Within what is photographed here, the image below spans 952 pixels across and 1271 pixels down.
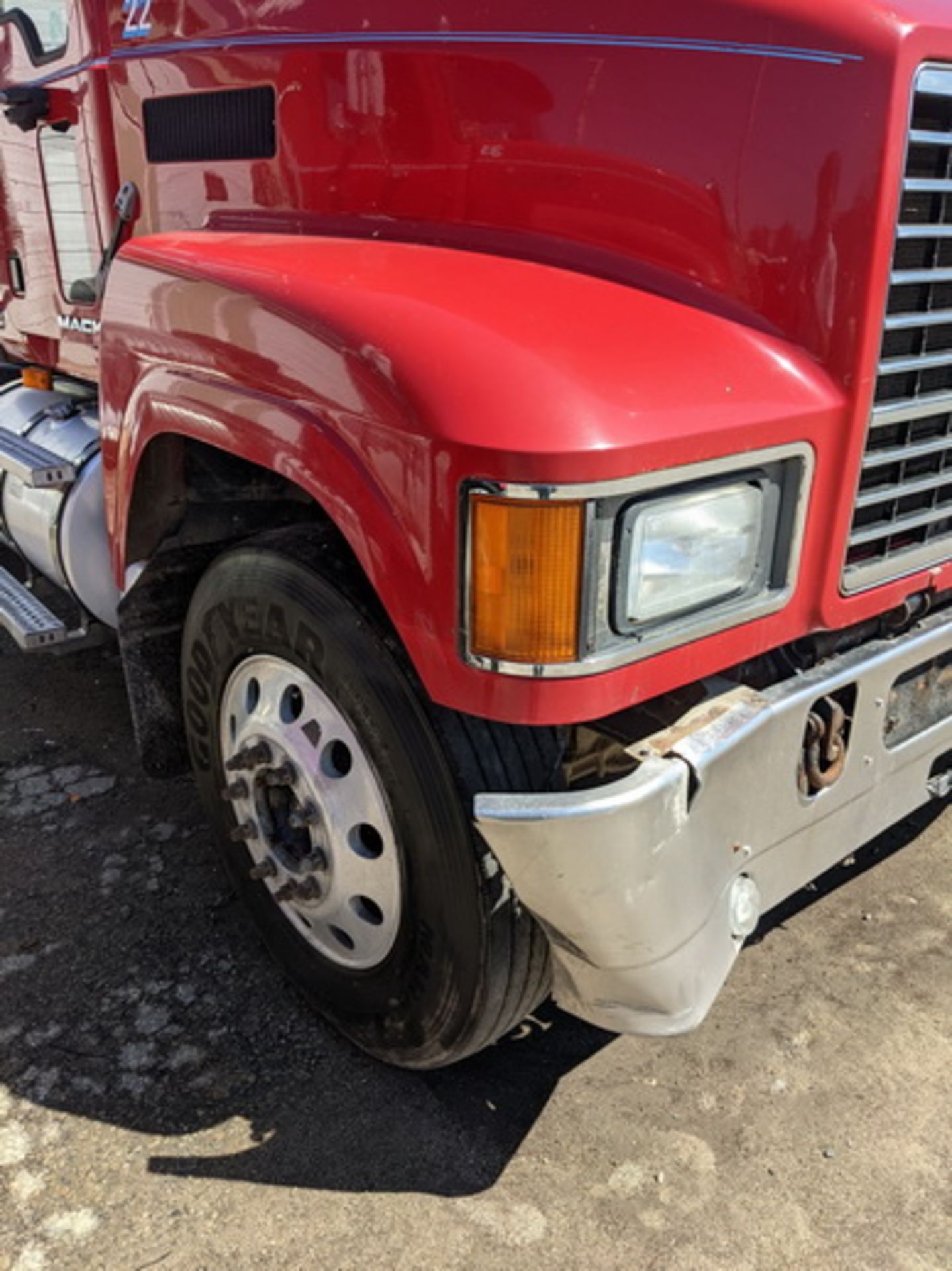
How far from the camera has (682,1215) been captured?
2221mm

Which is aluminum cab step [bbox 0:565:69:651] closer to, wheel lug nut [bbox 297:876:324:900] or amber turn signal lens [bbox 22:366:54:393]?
amber turn signal lens [bbox 22:366:54:393]

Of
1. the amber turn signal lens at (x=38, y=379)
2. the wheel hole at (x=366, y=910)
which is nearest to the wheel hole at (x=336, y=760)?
the wheel hole at (x=366, y=910)

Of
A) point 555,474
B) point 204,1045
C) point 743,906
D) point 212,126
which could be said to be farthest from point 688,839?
point 212,126

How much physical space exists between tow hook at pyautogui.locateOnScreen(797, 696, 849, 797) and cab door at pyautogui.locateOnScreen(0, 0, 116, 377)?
8.55 ft

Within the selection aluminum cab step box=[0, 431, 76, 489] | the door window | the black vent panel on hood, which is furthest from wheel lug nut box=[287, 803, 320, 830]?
the door window

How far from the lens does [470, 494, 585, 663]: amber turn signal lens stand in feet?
5.51

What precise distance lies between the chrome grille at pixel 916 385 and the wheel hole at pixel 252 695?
1.30m

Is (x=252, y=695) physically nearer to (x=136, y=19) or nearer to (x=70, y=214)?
(x=136, y=19)

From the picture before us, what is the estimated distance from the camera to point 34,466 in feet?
11.9

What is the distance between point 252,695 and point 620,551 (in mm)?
1195

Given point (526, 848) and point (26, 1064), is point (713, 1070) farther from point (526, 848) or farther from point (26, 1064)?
point (26, 1064)

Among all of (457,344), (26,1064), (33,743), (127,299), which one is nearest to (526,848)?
(457,344)

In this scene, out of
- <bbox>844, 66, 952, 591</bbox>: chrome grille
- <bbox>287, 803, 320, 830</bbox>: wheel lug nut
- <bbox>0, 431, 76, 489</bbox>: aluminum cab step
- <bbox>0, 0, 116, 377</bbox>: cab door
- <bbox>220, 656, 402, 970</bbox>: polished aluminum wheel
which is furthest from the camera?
<bbox>0, 431, 76, 489</bbox>: aluminum cab step

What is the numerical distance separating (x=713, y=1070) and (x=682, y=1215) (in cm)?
40
